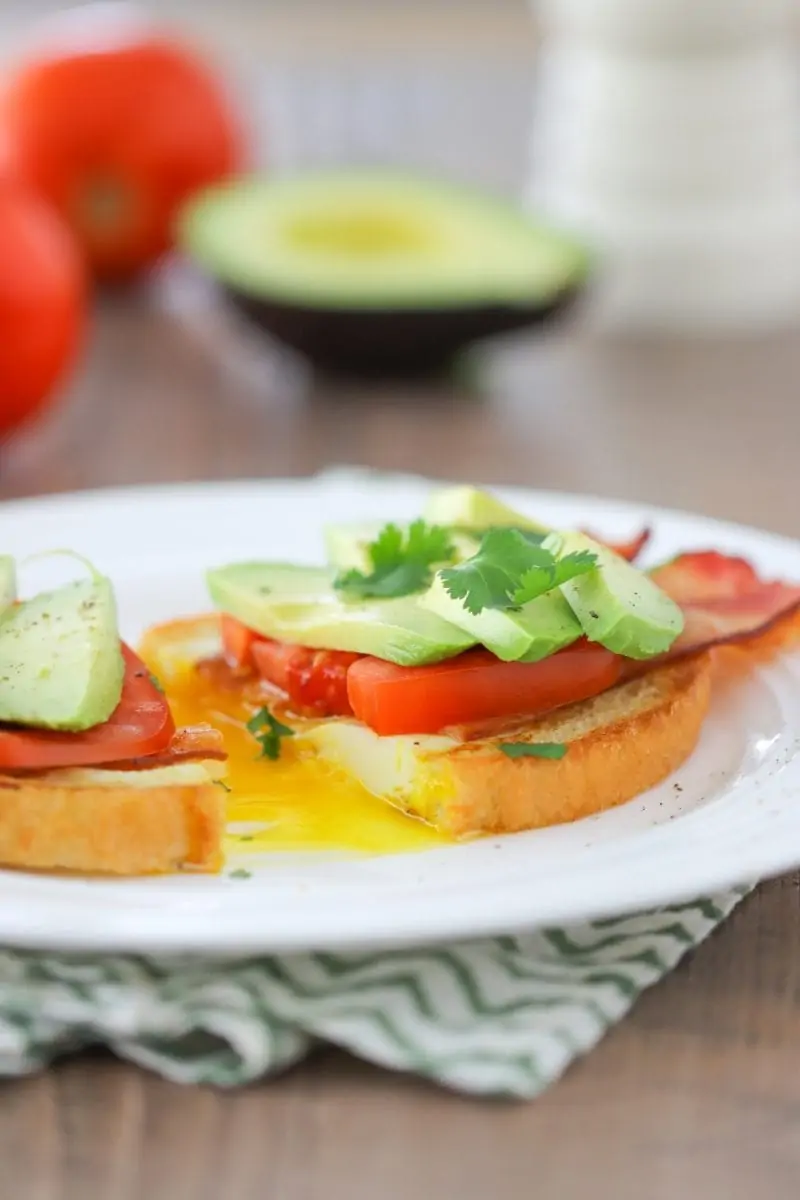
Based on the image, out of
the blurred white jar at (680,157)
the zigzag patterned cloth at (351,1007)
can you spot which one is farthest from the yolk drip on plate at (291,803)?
the blurred white jar at (680,157)

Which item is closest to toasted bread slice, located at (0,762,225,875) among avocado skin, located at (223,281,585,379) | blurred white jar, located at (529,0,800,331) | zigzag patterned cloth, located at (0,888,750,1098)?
zigzag patterned cloth, located at (0,888,750,1098)

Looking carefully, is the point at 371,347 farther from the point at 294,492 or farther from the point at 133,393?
the point at 294,492

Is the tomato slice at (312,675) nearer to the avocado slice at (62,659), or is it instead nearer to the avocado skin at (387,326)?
the avocado slice at (62,659)

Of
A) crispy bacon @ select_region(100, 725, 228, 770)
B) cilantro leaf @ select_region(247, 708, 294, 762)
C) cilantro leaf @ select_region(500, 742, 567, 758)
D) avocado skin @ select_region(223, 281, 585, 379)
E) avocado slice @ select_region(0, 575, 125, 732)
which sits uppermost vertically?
avocado slice @ select_region(0, 575, 125, 732)

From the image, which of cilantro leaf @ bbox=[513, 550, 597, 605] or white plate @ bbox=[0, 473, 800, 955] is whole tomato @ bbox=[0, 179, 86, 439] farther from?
cilantro leaf @ bbox=[513, 550, 597, 605]

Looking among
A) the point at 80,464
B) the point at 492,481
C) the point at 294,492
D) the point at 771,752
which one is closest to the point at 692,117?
the point at 492,481

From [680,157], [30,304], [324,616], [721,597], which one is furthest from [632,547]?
[680,157]
